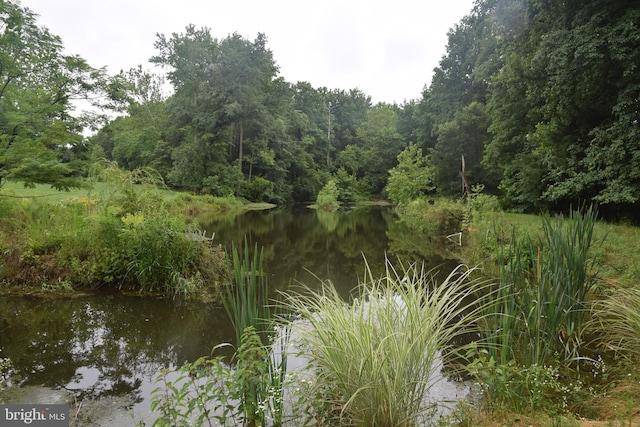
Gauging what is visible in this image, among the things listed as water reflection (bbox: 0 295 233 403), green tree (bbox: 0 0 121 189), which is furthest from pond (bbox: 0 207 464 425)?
green tree (bbox: 0 0 121 189)

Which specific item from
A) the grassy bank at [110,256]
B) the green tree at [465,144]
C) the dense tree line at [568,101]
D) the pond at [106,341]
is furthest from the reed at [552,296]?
the green tree at [465,144]

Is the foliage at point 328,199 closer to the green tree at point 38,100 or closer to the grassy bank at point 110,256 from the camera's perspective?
the green tree at point 38,100

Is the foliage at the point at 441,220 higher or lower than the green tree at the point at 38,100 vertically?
lower

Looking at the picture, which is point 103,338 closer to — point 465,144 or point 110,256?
point 110,256

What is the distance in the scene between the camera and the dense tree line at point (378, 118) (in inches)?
292

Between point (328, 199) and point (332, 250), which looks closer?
point (332, 250)

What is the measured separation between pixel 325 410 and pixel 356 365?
0.46 m

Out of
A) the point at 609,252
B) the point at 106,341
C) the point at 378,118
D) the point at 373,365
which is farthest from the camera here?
the point at 378,118

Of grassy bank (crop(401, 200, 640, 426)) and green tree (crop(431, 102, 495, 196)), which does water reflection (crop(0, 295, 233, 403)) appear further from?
green tree (crop(431, 102, 495, 196))

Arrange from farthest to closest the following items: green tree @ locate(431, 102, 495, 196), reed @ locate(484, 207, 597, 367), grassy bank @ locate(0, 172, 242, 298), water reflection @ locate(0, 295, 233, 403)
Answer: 1. green tree @ locate(431, 102, 495, 196)
2. grassy bank @ locate(0, 172, 242, 298)
3. water reflection @ locate(0, 295, 233, 403)
4. reed @ locate(484, 207, 597, 367)

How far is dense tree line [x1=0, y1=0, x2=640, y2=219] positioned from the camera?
7.43m

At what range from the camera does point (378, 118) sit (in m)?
50.4

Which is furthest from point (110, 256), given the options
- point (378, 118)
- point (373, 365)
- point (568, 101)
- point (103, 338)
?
point (378, 118)

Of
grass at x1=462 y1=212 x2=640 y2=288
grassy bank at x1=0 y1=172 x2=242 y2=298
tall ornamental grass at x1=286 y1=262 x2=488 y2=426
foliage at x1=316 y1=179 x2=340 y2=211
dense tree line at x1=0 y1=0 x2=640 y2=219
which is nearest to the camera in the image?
tall ornamental grass at x1=286 y1=262 x2=488 y2=426
